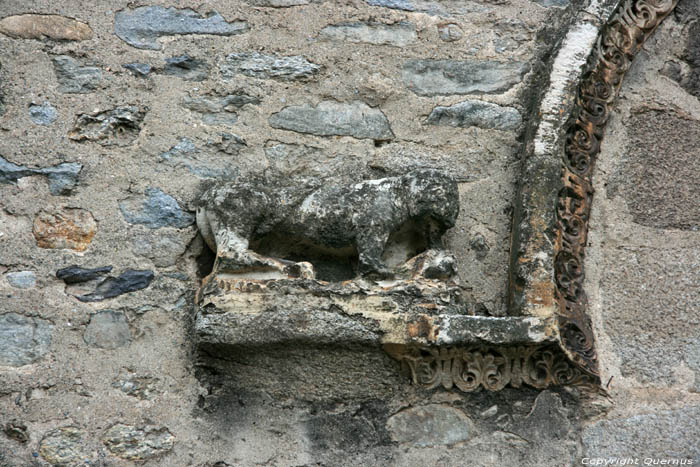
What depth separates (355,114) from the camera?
10.2ft

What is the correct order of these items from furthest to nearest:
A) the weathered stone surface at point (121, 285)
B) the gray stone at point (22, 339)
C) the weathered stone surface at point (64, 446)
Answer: the weathered stone surface at point (121, 285), the gray stone at point (22, 339), the weathered stone surface at point (64, 446)

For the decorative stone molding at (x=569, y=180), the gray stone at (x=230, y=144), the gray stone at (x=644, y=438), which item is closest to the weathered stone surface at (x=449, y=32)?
the decorative stone molding at (x=569, y=180)

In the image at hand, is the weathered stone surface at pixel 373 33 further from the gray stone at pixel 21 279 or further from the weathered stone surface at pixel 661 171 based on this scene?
the gray stone at pixel 21 279

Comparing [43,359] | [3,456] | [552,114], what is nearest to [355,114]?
[552,114]

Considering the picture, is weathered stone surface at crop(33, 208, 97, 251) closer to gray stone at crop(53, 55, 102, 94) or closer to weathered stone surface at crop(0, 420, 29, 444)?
gray stone at crop(53, 55, 102, 94)

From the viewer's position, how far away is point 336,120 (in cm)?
310

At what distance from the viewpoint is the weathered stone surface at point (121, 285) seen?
2785mm

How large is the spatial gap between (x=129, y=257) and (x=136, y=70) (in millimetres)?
705

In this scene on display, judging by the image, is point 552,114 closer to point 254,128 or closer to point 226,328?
point 254,128

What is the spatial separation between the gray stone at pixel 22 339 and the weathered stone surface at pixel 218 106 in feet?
2.91

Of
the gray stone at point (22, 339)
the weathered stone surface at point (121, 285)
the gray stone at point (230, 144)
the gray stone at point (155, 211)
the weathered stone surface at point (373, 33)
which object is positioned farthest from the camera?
the weathered stone surface at point (373, 33)

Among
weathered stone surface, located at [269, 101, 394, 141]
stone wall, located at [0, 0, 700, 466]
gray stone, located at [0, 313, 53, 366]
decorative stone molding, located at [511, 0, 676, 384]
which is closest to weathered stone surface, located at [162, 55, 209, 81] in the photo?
stone wall, located at [0, 0, 700, 466]

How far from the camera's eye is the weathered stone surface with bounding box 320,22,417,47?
324cm

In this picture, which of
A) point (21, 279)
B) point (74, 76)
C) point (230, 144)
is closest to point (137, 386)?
point (21, 279)
